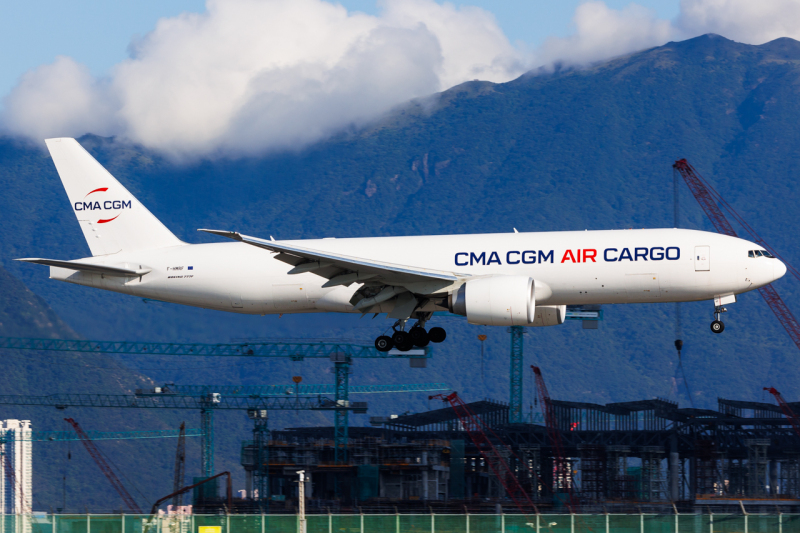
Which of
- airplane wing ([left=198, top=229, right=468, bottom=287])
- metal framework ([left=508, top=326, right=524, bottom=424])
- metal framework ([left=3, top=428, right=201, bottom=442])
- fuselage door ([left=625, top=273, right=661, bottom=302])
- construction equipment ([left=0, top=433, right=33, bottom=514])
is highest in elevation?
airplane wing ([left=198, top=229, right=468, bottom=287])

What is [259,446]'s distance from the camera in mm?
140375

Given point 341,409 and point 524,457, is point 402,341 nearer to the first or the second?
point 524,457

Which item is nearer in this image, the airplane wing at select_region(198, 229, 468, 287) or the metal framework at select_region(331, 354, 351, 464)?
the airplane wing at select_region(198, 229, 468, 287)

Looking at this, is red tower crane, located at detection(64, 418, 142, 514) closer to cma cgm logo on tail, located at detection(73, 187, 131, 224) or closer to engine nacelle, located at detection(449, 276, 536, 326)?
cma cgm logo on tail, located at detection(73, 187, 131, 224)

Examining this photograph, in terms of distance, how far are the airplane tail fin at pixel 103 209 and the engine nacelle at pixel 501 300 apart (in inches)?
625

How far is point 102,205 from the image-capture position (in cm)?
5144

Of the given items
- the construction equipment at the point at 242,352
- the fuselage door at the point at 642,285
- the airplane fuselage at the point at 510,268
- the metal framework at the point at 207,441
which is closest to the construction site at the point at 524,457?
the construction equipment at the point at 242,352

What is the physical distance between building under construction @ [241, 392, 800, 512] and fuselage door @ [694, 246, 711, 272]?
245ft

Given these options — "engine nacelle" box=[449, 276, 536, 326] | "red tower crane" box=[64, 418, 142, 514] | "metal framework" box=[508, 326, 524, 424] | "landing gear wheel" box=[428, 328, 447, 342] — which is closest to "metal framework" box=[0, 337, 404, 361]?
"red tower crane" box=[64, 418, 142, 514]

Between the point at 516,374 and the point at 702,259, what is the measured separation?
395ft

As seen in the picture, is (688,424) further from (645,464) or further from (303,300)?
(303,300)

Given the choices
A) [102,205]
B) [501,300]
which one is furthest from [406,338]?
[102,205]

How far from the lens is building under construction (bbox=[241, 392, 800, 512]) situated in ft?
397

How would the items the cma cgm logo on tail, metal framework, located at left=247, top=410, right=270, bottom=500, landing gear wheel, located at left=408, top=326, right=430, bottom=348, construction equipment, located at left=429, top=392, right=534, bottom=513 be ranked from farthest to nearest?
metal framework, located at left=247, top=410, right=270, bottom=500 → construction equipment, located at left=429, top=392, right=534, bottom=513 → the cma cgm logo on tail → landing gear wheel, located at left=408, top=326, right=430, bottom=348
